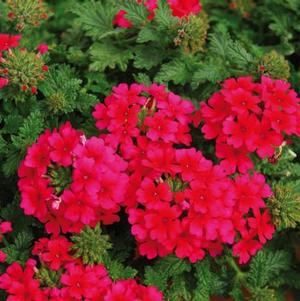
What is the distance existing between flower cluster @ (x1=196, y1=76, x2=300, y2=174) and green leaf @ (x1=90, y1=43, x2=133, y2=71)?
0.50 metres

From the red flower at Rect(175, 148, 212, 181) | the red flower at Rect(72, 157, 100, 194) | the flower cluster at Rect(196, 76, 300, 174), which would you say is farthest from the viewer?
the flower cluster at Rect(196, 76, 300, 174)

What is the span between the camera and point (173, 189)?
7.21 feet

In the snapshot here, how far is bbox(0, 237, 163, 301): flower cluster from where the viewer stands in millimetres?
2094

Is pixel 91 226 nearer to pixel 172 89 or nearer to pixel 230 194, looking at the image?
pixel 230 194

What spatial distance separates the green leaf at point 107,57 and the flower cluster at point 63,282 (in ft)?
2.78

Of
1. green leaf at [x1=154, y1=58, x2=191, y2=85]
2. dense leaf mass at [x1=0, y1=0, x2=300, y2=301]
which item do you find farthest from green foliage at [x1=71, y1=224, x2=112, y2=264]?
green leaf at [x1=154, y1=58, x2=191, y2=85]

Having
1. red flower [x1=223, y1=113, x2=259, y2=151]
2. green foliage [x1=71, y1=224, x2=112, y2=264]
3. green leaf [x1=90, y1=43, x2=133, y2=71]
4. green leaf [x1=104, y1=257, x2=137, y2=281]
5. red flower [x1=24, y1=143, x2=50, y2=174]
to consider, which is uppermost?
red flower [x1=223, y1=113, x2=259, y2=151]

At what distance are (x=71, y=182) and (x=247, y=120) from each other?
0.66 m

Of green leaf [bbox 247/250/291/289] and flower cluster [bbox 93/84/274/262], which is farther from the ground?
flower cluster [bbox 93/84/274/262]

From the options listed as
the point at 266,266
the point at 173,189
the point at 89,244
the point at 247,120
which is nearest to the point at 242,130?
the point at 247,120

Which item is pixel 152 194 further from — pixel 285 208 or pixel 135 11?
pixel 135 11

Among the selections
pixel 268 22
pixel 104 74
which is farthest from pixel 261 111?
pixel 268 22

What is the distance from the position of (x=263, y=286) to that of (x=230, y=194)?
23.1 inches

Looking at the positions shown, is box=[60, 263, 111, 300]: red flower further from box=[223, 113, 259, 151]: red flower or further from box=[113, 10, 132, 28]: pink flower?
box=[113, 10, 132, 28]: pink flower
